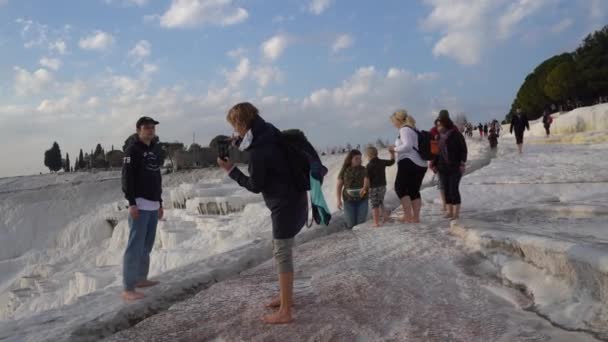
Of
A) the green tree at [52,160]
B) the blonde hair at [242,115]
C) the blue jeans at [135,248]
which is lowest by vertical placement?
the blue jeans at [135,248]

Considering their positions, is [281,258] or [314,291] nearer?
[281,258]

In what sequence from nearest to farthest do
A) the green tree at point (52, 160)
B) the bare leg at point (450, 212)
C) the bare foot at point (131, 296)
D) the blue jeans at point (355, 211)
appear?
the bare foot at point (131, 296), the bare leg at point (450, 212), the blue jeans at point (355, 211), the green tree at point (52, 160)

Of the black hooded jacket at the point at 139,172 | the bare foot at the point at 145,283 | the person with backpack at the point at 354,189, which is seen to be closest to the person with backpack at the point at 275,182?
the black hooded jacket at the point at 139,172

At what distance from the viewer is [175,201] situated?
25719 millimetres

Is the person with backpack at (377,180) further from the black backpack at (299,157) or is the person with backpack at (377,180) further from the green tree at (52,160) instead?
the green tree at (52,160)

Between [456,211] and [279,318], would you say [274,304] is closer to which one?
[279,318]

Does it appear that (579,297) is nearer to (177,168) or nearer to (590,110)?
(590,110)

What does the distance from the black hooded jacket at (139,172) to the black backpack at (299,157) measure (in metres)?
1.55

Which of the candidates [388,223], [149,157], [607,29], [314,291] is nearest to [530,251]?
[314,291]

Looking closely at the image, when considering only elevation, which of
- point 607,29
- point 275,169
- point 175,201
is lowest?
point 175,201

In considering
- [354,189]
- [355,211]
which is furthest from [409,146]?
[355,211]

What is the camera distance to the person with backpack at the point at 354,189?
23.0ft

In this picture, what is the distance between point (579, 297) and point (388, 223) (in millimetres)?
3446

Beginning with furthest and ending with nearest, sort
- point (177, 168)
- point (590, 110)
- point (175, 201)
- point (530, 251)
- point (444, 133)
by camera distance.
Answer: point (177, 168)
point (175, 201)
point (590, 110)
point (444, 133)
point (530, 251)
